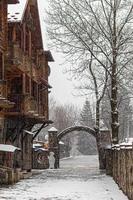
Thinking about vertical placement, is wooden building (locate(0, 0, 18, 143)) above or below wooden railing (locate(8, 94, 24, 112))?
above

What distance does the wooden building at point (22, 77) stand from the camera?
29.0m

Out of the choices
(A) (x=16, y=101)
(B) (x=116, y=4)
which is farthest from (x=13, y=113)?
(B) (x=116, y=4)

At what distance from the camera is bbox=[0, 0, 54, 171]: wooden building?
95.3 feet

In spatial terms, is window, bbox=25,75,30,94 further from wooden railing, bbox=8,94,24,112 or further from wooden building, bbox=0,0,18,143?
wooden building, bbox=0,0,18,143

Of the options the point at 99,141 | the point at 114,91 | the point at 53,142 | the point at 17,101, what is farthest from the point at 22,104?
the point at 53,142

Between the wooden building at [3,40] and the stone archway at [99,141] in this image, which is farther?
the stone archway at [99,141]

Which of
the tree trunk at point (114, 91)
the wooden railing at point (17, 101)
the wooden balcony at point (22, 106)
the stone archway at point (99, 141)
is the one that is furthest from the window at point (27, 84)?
the stone archway at point (99, 141)

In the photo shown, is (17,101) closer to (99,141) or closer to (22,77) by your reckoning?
(22,77)

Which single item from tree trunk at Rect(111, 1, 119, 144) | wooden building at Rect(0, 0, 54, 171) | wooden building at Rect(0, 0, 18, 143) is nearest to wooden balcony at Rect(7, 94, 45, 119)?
wooden building at Rect(0, 0, 54, 171)

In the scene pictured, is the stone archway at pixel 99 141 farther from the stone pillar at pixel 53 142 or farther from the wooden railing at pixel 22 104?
the wooden railing at pixel 22 104

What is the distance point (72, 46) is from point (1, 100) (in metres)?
12.8

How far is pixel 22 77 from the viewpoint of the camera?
31000 millimetres

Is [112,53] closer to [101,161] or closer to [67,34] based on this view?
[67,34]

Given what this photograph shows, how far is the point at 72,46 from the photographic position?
115 feet
